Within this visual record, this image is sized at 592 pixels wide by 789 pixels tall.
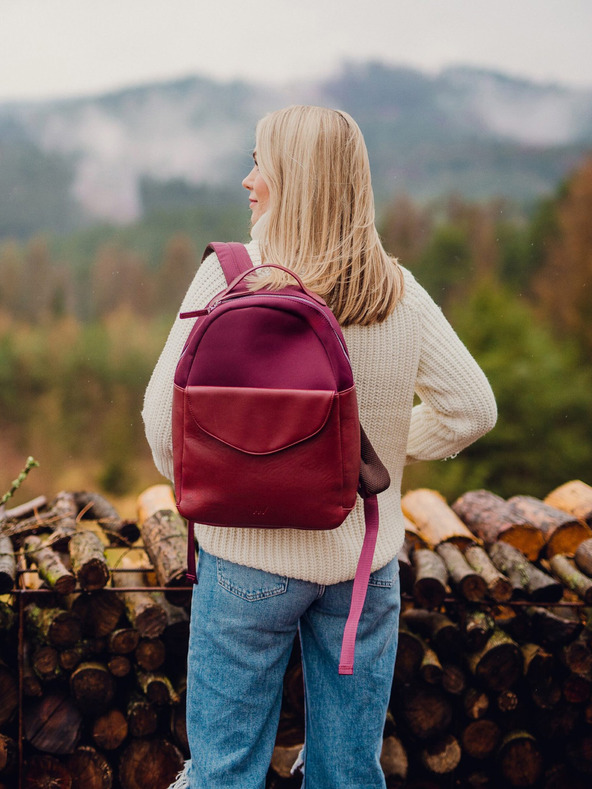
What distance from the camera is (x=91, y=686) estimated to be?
184 cm

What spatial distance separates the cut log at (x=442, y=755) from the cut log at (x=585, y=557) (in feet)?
1.94

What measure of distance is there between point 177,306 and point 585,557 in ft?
9.33

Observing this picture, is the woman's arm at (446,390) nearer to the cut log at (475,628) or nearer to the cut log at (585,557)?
the cut log at (475,628)

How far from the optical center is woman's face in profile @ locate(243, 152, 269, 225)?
1200mm

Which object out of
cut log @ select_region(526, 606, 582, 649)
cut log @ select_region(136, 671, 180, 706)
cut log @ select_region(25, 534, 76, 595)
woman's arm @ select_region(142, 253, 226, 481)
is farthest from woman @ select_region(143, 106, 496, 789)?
cut log @ select_region(526, 606, 582, 649)

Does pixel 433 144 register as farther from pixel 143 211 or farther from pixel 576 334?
pixel 143 211

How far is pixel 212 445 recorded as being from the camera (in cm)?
102

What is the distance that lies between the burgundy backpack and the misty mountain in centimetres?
335

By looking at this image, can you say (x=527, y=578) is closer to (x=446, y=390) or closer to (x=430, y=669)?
(x=430, y=669)

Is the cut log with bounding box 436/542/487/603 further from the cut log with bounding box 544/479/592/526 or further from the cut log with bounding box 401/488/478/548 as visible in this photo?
the cut log with bounding box 544/479/592/526

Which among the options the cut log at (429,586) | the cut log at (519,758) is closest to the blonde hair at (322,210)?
the cut log at (429,586)

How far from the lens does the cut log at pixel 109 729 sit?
1.88 meters

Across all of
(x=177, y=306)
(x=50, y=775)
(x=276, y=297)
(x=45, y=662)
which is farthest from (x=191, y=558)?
(x=177, y=306)

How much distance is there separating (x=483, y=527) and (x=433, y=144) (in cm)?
281
